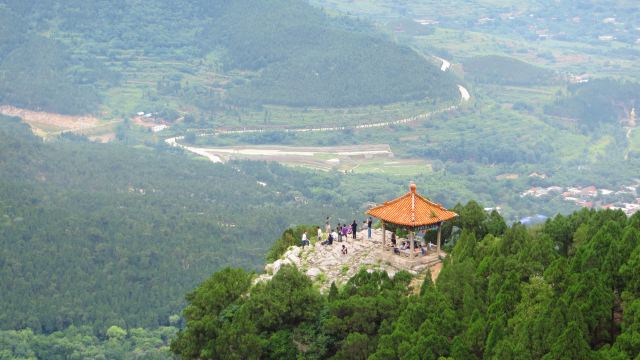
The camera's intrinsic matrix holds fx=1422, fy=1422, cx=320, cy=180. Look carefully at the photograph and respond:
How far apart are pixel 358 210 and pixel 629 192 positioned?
107 feet

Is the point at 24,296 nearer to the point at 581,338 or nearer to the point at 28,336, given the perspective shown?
the point at 28,336

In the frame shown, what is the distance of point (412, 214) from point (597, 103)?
4698 inches

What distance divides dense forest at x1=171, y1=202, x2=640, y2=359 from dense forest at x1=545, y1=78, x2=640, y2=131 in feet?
367

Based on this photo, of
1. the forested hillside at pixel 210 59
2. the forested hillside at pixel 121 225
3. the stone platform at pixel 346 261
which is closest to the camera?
the stone platform at pixel 346 261

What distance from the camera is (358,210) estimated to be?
12244cm

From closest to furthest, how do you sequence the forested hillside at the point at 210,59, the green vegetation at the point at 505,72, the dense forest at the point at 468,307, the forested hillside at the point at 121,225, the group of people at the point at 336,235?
the dense forest at the point at 468,307 < the group of people at the point at 336,235 < the forested hillside at the point at 121,225 < the forested hillside at the point at 210,59 < the green vegetation at the point at 505,72

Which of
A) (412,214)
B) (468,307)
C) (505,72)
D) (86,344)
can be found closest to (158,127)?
(505,72)

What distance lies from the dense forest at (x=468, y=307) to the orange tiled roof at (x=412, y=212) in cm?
149

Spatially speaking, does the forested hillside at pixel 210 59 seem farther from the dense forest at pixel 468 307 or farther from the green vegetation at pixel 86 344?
the dense forest at pixel 468 307

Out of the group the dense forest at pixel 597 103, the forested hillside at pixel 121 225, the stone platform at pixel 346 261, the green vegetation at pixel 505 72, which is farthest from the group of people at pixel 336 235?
the green vegetation at pixel 505 72

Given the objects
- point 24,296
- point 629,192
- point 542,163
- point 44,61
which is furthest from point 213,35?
point 24,296

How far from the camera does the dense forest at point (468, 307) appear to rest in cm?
5088

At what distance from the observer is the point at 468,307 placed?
5547 centimetres

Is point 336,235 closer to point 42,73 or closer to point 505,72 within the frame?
point 42,73
